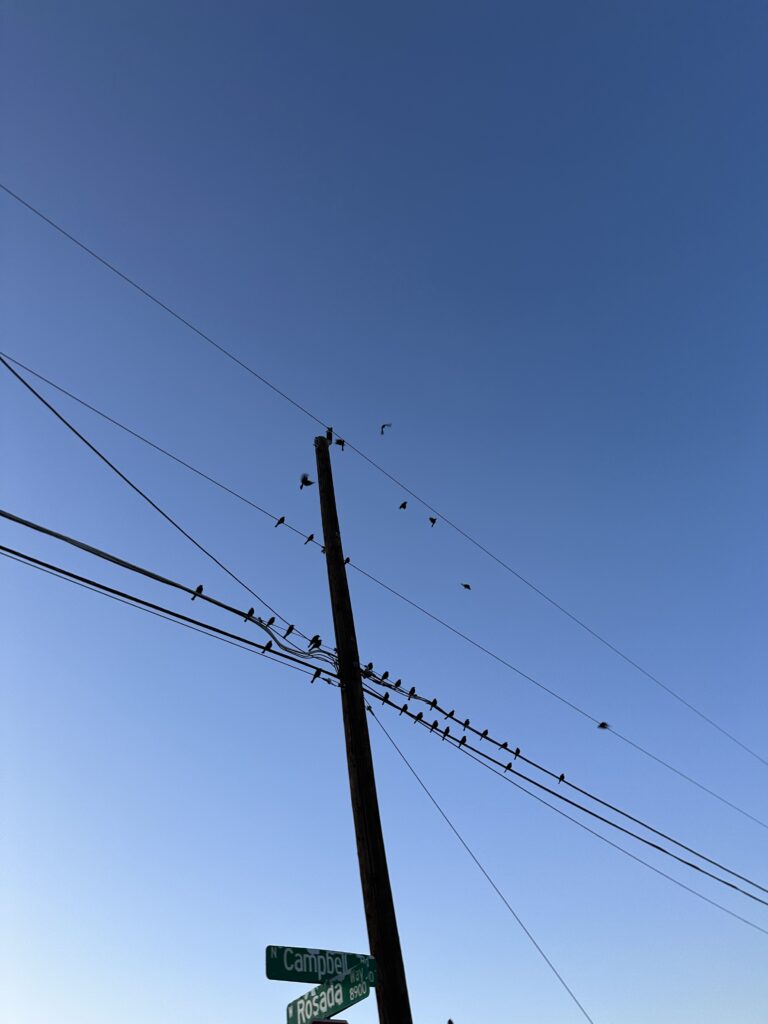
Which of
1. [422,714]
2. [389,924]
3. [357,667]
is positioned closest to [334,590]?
[357,667]

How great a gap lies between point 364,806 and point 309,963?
5.05 feet

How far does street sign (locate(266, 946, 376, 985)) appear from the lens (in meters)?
5.66

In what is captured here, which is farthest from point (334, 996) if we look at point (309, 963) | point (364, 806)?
point (364, 806)

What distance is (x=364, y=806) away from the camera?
713 centimetres

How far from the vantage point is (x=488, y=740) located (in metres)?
10.7

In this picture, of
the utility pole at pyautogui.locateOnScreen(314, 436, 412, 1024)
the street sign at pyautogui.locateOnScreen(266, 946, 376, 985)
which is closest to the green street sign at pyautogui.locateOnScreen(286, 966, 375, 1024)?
the street sign at pyautogui.locateOnScreen(266, 946, 376, 985)

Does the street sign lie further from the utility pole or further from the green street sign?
the utility pole

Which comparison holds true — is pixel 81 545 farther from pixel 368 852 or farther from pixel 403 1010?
pixel 403 1010

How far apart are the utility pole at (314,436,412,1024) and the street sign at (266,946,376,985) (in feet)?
1.45

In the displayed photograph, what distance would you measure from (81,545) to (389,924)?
13.7 feet

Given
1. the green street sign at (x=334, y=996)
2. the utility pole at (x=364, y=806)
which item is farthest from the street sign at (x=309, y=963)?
the utility pole at (x=364, y=806)

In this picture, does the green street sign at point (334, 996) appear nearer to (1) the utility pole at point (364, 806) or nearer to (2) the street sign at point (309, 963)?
(2) the street sign at point (309, 963)

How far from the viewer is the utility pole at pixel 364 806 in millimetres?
6242

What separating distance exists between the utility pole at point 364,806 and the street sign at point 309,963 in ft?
1.45
